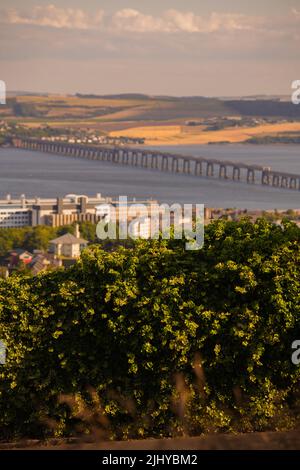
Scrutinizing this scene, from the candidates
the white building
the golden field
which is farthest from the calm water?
the golden field

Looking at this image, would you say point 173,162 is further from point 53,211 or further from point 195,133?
point 53,211

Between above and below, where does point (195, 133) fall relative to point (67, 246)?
below

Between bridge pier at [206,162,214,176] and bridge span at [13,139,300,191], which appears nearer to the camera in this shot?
bridge span at [13,139,300,191]

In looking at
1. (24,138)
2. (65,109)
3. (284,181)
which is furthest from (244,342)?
(65,109)

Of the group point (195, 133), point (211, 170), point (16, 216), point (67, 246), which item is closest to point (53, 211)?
point (16, 216)

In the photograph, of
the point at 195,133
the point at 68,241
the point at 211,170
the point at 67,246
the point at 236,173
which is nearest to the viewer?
the point at 67,246

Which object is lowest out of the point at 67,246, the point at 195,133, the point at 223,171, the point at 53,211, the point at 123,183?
the point at 195,133

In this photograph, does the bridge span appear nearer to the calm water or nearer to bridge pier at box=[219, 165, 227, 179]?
bridge pier at box=[219, 165, 227, 179]

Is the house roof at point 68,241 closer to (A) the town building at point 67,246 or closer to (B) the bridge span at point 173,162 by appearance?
(A) the town building at point 67,246
